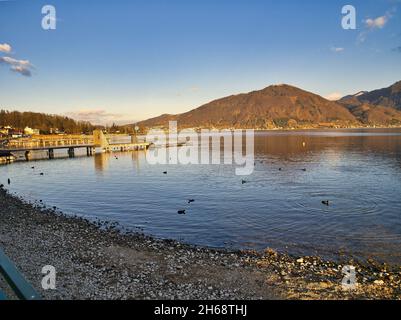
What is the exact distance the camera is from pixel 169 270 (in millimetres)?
11797

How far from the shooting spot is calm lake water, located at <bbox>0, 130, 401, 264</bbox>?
1672cm

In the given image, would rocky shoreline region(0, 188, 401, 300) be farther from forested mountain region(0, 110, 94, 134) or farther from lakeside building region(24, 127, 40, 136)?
forested mountain region(0, 110, 94, 134)

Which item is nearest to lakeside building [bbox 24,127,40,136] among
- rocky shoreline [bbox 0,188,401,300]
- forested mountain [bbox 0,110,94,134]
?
forested mountain [bbox 0,110,94,134]

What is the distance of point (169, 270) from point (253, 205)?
1415 centimetres

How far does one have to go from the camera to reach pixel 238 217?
21.5 metres

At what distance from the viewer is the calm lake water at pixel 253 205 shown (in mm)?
16719

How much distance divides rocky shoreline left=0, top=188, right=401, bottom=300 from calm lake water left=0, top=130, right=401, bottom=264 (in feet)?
7.36

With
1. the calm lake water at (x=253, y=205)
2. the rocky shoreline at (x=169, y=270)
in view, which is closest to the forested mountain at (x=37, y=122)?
the calm lake water at (x=253, y=205)

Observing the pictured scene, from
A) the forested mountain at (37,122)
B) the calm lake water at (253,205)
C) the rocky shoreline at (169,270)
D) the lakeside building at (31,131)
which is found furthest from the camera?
the forested mountain at (37,122)

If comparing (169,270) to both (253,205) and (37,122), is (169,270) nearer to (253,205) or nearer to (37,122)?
(253,205)

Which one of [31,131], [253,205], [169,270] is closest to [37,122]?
[31,131]

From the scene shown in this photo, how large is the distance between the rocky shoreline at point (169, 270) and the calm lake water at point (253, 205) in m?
2.24

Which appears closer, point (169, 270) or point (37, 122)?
point (169, 270)

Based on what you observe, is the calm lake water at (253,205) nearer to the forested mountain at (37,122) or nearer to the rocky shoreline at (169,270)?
the rocky shoreline at (169,270)
